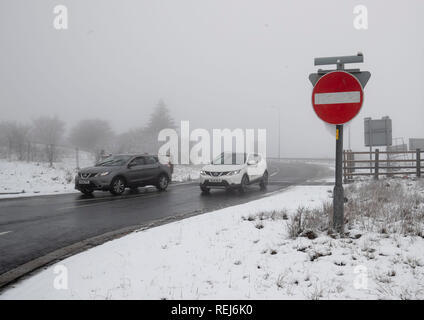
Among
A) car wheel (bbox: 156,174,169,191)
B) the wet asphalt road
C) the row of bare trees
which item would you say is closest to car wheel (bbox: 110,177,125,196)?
the wet asphalt road

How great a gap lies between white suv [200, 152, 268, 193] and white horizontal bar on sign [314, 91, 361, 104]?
25.8ft

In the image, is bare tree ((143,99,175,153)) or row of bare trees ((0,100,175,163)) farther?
bare tree ((143,99,175,153))

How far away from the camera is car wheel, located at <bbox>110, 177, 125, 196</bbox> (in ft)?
40.1

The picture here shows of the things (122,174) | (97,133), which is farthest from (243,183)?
(97,133)

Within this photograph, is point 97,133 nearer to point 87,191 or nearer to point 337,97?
point 87,191

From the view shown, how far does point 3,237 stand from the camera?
229 inches

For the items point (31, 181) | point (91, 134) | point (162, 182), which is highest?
point (91, 134)

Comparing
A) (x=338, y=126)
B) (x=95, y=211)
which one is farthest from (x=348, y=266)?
(x=95, y=211)

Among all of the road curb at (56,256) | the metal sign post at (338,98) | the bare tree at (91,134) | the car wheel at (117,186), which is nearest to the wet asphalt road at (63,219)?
the road curb at (56,256)

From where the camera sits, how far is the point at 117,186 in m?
12.4

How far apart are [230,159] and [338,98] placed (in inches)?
360

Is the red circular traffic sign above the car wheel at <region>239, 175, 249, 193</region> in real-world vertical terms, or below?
above

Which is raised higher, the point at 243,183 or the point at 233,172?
the point at 233,172

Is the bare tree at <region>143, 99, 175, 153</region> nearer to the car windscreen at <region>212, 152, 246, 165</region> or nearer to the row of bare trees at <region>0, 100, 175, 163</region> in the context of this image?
the row of bare trees at <region>0, 100, 175, 163</region>
